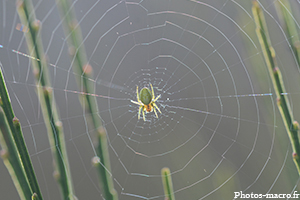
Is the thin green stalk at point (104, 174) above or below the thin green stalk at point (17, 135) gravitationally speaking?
below

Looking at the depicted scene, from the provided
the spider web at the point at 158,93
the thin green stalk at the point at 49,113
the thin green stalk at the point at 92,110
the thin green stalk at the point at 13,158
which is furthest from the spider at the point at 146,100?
the thin green stalk at the point at 13,158

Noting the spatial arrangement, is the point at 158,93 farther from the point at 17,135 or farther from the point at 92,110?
the point at 17,135

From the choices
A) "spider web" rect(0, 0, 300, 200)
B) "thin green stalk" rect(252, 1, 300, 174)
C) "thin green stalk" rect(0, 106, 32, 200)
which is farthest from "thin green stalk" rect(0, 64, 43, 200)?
"spider web" rect(0, 0, 300, 200)

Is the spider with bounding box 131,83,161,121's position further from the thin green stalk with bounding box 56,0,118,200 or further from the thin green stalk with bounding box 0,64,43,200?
the thin green stalk with bounding box 0,64,43,200

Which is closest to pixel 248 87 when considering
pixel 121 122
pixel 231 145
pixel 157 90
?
pixel 231 145

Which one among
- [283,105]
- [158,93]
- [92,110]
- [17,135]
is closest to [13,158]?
[17,135]

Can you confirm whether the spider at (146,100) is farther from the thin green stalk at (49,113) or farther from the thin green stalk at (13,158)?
the thin green stalk at (13,158)
